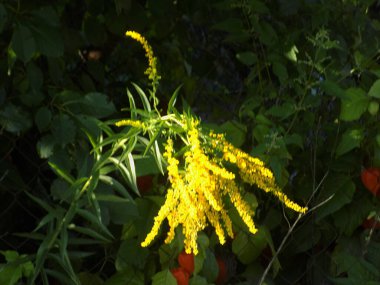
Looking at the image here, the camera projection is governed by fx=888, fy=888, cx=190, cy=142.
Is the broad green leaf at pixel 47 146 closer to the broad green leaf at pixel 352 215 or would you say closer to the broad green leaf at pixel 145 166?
the broad green leaf at pixel 145 166

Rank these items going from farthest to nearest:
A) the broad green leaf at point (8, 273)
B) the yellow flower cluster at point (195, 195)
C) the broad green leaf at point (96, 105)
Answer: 1. the broad green leaf at point (96, 105)
2. the broad green leaf at point (8, 273)
3. the yellow flower cluster at point (195, 195)

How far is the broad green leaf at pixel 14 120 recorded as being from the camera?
2.47 m

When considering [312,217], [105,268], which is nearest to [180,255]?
[105,268]

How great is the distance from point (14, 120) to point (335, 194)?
102cm

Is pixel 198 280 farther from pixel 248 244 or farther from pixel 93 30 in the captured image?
pixel 93 30

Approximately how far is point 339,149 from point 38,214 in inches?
38.2

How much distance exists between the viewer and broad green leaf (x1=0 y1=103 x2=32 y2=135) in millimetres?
2469

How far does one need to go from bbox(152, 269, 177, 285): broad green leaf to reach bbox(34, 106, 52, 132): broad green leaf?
0.52 meters

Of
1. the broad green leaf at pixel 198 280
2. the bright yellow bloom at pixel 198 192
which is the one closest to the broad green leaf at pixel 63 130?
the broad green leaf at pixel 198 280

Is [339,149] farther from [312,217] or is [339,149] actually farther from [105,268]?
[105,268]

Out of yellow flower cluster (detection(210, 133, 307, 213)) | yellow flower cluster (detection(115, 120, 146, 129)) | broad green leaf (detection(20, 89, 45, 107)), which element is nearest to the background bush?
broad green leaf (detection(20, 89, 45, 107))

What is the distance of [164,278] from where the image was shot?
2469 millimetres

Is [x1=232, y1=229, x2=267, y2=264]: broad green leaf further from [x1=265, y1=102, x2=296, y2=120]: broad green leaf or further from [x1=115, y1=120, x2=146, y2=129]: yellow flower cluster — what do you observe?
[x1=115, y1=120, x2=146, y2=129]: yellow flower cluster

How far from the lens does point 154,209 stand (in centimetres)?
254
